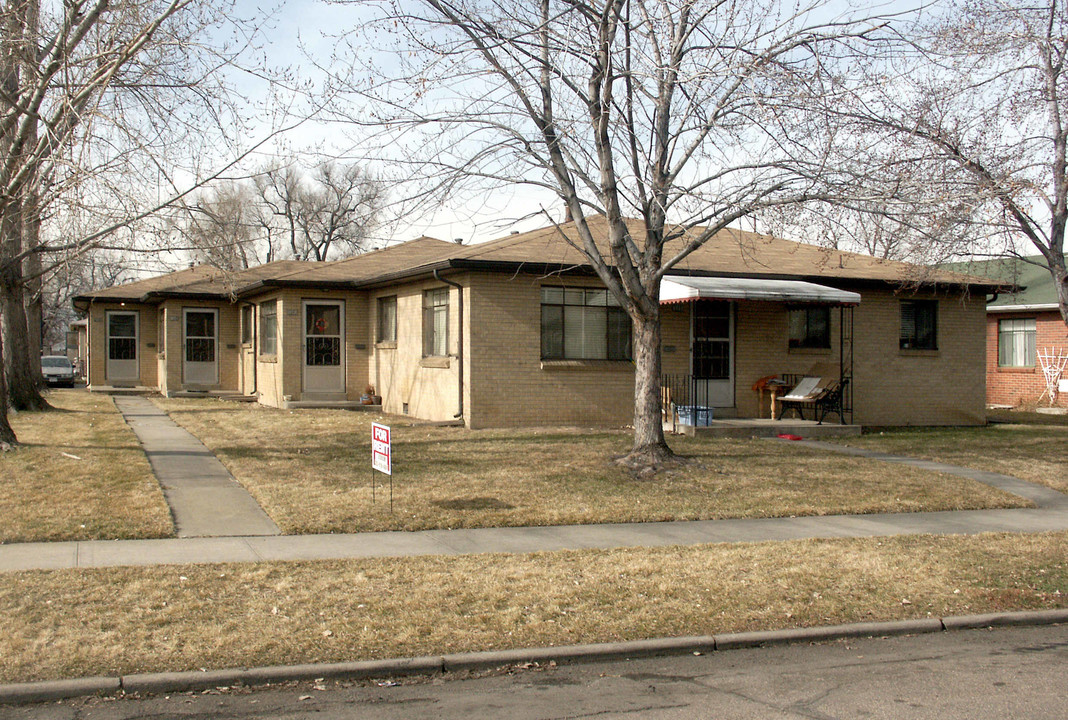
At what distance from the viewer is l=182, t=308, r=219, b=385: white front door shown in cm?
2820

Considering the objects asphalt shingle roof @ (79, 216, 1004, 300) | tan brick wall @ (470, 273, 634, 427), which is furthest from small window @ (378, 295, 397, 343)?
tan brick wall @ (470, 273, 634, 427)

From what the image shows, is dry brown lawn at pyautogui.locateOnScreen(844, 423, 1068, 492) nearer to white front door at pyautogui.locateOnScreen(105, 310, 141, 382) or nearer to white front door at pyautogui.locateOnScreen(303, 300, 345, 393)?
white front door at pyautogui.locateOnScreen(303, 300, 345, 393)

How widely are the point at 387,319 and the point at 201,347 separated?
28.2ft

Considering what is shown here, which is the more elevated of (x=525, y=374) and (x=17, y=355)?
(x=17, y=355)

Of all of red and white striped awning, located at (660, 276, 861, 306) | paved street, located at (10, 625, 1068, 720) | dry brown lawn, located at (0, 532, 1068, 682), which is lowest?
paved street, located at (10, 625, 1068, 720)

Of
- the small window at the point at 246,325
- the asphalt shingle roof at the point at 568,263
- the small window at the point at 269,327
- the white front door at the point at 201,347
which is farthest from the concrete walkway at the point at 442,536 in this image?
the white front door at the point at 201,347

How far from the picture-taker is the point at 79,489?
11.0 metres

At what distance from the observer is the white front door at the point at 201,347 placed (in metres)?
28.2

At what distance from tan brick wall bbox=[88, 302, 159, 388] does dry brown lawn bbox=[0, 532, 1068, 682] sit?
84.3ft

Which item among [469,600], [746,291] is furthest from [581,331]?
[469,600]

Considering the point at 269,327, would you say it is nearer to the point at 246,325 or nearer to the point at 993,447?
the point at 246,325

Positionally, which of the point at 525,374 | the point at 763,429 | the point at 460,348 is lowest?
the point at 763,429

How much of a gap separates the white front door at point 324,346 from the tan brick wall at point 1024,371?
19.1 meters

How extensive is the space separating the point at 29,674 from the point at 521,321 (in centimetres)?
1314
